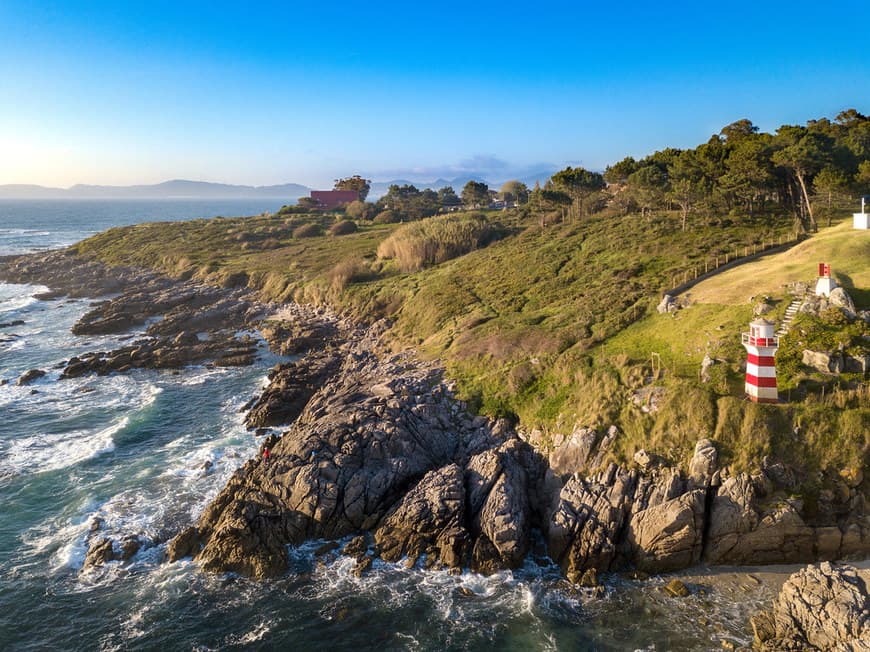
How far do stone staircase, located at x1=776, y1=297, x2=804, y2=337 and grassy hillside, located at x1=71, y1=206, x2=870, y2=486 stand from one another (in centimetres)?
54

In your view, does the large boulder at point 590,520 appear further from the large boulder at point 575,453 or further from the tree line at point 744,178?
the tree line at point 744,178

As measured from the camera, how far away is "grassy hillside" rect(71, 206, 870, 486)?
80.7ft

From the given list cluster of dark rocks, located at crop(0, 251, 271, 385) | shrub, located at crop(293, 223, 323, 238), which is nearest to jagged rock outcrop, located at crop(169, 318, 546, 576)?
cluster of dark rocks, located at crop(0, 251, 271, 385)

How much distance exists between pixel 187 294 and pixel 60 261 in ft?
171

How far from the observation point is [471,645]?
19.3m

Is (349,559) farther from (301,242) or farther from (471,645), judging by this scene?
(301,242)

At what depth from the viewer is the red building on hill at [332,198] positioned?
14788 cm

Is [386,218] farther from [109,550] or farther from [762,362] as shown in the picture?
[762,362]

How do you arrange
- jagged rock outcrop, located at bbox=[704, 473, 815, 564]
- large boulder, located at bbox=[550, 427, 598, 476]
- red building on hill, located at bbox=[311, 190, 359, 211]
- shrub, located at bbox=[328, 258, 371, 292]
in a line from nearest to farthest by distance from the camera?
jagged rock outcrop, located at bbox=[704, 473, 815, 564], large boulder, located at bbox=[550, 427, 598, 476], shrub, located at bbox=[328, 258, 371, 292], red building on hill, located at bbox=[311, 190, 359, 211]

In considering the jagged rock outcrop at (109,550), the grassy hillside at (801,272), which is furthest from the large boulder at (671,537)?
the jagged rock outcrop at (109,550)

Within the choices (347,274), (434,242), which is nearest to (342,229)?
(434,242)

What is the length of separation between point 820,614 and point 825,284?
19355 millimetres

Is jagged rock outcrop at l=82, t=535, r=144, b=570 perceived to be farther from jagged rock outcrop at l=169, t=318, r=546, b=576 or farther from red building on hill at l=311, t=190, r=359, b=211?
red building on hill at l=311, t=190, r=359, b=211

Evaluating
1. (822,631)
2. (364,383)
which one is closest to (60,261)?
(364,383)
